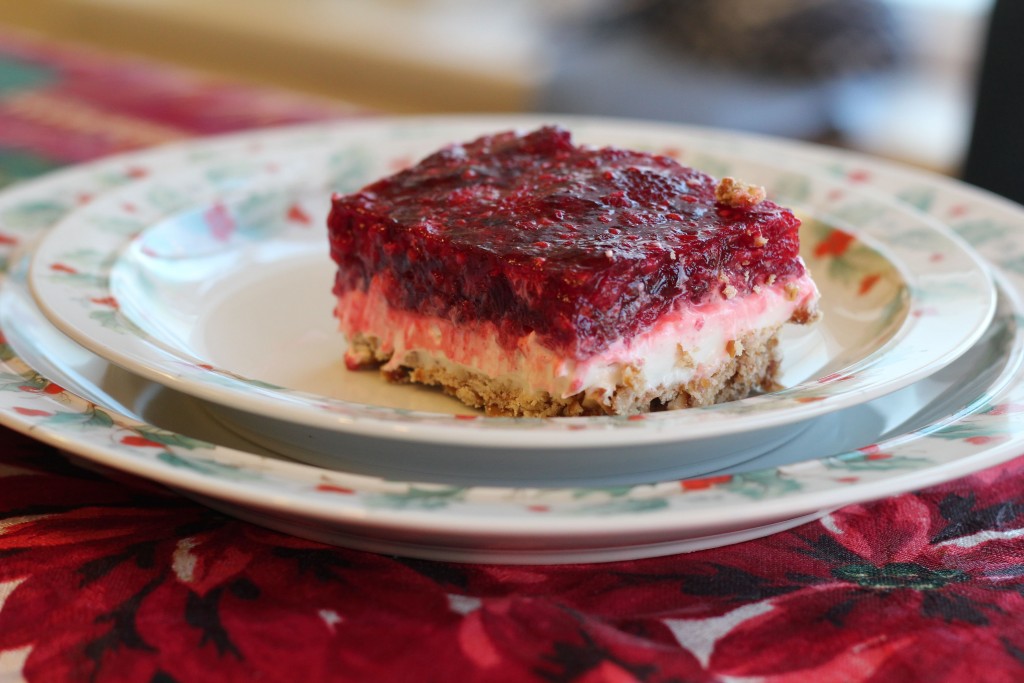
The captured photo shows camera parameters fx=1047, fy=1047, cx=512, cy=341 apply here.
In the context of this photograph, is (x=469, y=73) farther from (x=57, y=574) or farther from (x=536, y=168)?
(x=57, y=574)

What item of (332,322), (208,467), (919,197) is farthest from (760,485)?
(919,197)

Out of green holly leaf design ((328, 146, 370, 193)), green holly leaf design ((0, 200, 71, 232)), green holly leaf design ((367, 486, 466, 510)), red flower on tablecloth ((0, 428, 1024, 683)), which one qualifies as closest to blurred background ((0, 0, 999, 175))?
green holly leaf design ((328, 146, 370, 193))

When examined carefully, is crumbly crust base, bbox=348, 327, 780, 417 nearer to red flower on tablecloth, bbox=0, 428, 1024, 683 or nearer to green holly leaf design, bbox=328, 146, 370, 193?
red flower on tablecloth, bbox=0, 428, 1024, 683

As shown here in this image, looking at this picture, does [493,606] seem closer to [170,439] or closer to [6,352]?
[170,439]

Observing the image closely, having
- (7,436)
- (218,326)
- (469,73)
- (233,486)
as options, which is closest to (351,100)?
(469,73)

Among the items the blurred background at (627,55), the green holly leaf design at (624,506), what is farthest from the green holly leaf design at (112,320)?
the blurred background at (627,55)
